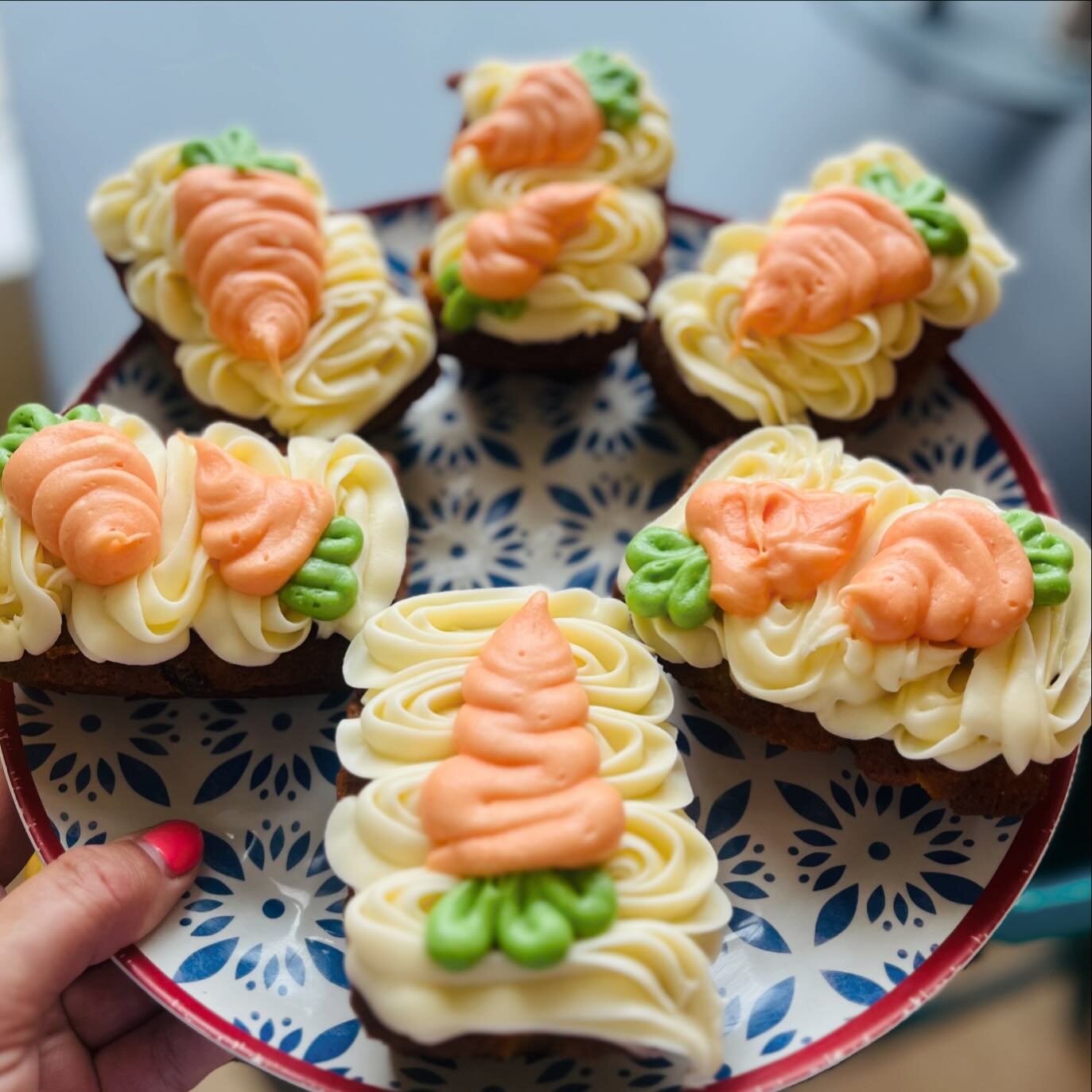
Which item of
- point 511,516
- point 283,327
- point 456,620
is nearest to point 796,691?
point 456,620

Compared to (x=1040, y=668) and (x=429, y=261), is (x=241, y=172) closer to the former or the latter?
(x=429, y=261)

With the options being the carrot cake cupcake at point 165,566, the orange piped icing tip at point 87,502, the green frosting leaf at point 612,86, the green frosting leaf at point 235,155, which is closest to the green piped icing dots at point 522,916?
the carrot cake cupcake at point 165,566

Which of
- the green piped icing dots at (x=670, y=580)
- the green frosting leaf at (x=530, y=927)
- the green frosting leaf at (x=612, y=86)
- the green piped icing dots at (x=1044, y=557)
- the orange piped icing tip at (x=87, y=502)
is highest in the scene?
the green frosting leaf at (x=612, y=86)

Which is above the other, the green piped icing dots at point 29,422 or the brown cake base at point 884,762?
the green piped icing dots at point 29,422

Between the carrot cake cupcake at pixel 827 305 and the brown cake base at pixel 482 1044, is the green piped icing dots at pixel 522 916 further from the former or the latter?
the carrot cake cupcake at pixel 827 305

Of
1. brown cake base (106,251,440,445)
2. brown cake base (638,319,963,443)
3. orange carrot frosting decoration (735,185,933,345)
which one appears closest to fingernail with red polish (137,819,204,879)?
brown cake base (106,251,440,445)

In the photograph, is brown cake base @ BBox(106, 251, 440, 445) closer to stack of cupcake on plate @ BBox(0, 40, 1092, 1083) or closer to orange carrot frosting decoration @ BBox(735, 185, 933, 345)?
stack of cupcake on plate @ BBox(0, 40, 1092, 1083)

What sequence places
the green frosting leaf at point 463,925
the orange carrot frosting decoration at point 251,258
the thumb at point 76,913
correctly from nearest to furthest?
1. the green frosting leaf at point 463,925
2. the thumb at point 76,913
3. the orange carrot frosting decoration at point 251,258
